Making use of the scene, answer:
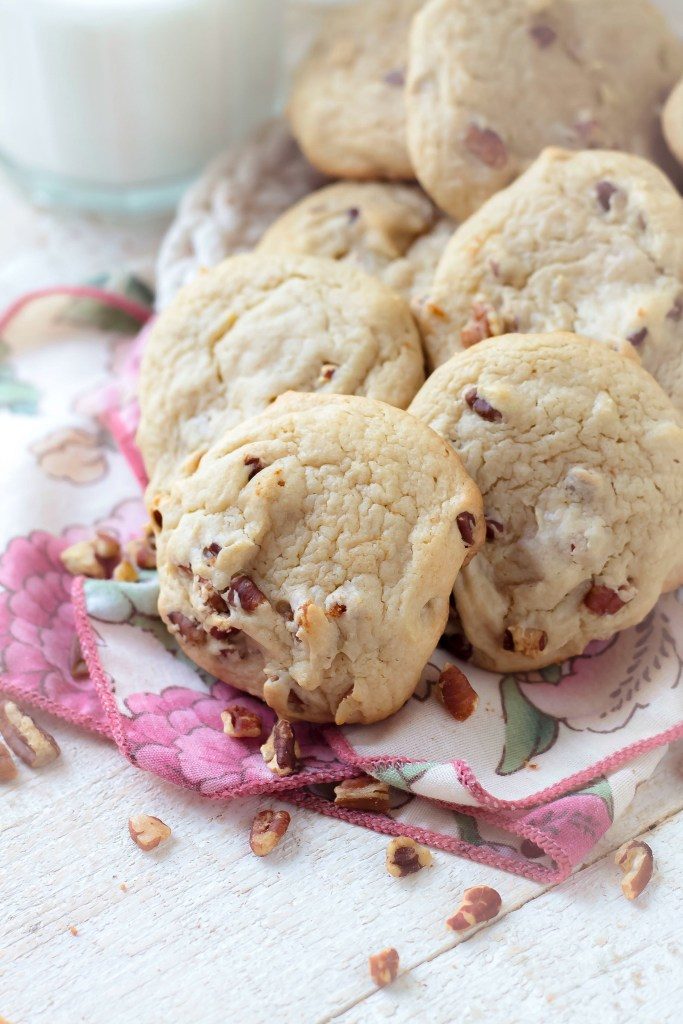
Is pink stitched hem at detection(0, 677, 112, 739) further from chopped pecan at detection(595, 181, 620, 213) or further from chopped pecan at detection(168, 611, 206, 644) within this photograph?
chopped pecan at detection(595, 181, 620, 213)

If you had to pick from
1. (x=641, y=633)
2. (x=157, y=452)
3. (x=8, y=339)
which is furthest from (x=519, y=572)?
(x=8, y=339)

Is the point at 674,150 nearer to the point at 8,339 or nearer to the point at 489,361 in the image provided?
the point at 489,361

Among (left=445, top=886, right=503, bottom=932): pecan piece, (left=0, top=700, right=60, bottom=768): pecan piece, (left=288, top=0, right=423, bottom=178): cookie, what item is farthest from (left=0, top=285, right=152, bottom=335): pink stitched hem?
(left=445, top=886, right=503, bottom=932): pecan piece

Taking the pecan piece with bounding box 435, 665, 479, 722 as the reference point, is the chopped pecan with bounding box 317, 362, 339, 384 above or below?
above

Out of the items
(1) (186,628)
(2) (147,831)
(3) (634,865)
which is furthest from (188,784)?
(3) (634,865)

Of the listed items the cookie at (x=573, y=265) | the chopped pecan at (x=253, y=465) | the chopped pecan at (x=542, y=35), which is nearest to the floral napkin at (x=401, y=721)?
the chopped pecan at (x=253, y=465)

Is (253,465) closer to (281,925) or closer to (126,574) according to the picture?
(126,574)

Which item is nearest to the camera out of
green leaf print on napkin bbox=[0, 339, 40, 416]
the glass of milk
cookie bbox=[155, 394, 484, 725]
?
cookie bbox=[155, 394, 484, 725]
